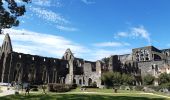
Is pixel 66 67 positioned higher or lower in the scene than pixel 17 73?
higher

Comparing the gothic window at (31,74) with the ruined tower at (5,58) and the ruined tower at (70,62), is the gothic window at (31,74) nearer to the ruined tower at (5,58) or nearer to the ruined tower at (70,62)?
the ruined tower at (5,58)

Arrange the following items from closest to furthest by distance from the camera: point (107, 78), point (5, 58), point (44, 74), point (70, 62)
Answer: point (107, 78)
point (5, 58)
point (44, 74)
point (70, 62)

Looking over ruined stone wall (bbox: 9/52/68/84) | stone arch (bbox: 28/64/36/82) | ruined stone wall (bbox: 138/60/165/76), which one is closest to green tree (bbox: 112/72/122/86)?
ruined stone wall (bbox: 138/60/165/76)

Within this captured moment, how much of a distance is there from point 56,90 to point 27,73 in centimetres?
3885

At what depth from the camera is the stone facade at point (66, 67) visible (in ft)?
269

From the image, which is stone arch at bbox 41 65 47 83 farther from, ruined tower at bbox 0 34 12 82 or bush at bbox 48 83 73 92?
bush at bbox 48 83 73 92

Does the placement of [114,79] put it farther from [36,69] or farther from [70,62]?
[36,69]

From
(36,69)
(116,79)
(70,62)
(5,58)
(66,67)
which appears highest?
(5,58)

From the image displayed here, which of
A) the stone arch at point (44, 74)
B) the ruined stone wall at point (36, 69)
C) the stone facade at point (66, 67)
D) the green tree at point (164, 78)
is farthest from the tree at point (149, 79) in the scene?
the stone arch at point (44, 74)

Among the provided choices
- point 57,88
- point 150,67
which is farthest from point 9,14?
point 150,67

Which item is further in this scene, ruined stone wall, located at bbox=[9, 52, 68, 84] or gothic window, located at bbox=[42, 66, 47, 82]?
gothic window, located at bbox=[42, 66, 47, 82]

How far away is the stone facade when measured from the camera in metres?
82.1

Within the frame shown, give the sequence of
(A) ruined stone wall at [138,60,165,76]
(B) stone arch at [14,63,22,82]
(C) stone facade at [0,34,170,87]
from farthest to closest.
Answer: (A) ruined stone wall at [138,60,165,76] → (B) stone arch at [14,63,22,82] → (C) stone facade at [0,34,170,87]

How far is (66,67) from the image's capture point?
98.6 m
